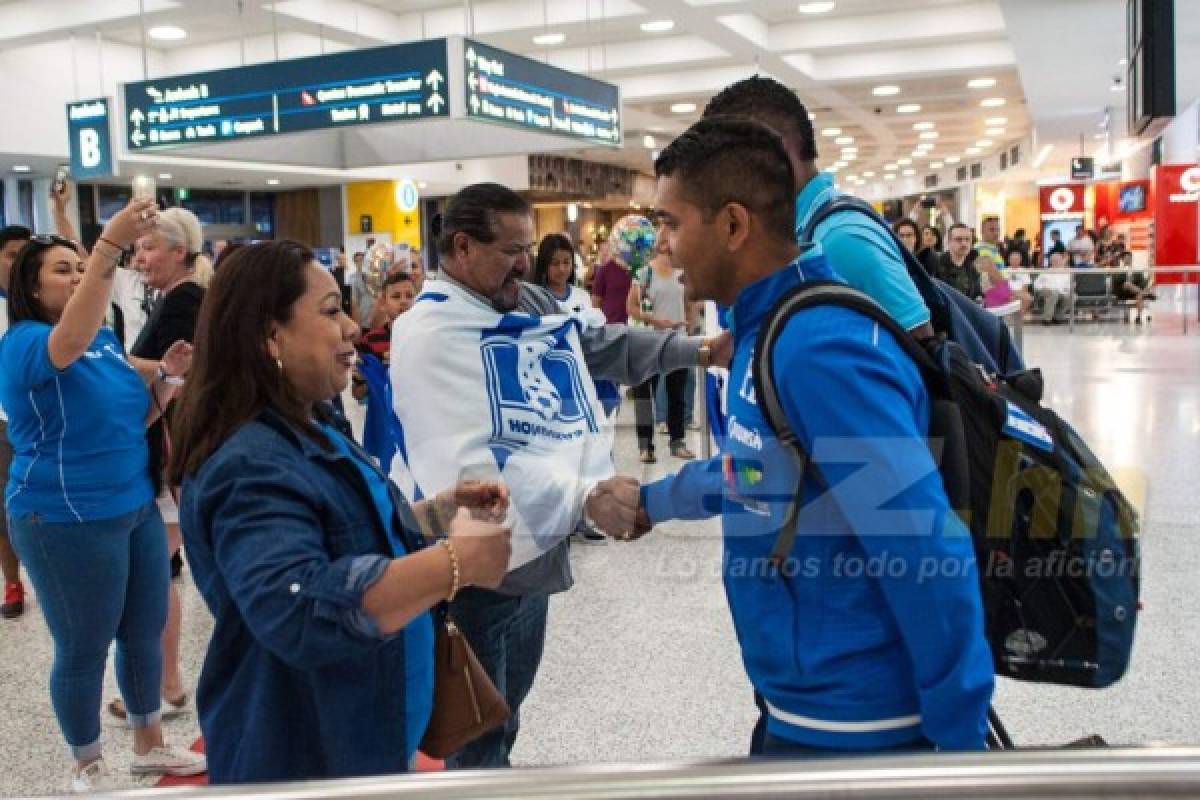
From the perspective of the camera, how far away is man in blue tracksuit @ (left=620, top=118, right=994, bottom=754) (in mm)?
1241

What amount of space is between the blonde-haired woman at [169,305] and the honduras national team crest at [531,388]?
4.90 feet

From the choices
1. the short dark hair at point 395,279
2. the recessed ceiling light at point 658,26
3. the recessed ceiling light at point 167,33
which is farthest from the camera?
the recessed ceiling light at point 167,33

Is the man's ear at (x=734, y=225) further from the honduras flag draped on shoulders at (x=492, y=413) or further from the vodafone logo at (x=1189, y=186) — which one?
the vodafone logo at (x=1189, y=186)

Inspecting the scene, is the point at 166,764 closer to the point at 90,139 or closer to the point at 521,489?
the point at 521,489

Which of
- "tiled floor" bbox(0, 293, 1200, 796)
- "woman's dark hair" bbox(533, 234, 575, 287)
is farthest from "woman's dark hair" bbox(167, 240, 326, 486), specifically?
"woman's dark hair" bbox(533, 234, 575, 287)

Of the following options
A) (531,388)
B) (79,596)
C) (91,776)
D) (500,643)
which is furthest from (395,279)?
(500,643)

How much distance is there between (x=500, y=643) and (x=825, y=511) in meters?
1.07

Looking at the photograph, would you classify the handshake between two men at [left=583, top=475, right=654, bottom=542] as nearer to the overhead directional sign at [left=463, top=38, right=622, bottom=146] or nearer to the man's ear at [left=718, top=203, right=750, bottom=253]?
the man's ear at [left=718, top=203, right=750, bottom=253]

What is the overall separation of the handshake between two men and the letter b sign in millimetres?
9080

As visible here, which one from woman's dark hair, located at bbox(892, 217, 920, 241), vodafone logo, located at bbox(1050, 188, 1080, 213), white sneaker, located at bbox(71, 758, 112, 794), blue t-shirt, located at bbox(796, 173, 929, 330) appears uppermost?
vodafone logo, located at bbox(1050, 188, 1080, 213)

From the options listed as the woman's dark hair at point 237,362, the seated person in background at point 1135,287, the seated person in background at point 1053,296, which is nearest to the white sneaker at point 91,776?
the woman's dark hair at point 237,362

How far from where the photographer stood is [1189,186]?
19469 mm

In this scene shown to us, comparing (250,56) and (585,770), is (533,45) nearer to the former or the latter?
(250,56)

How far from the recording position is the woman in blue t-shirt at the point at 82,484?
9.12 feet
